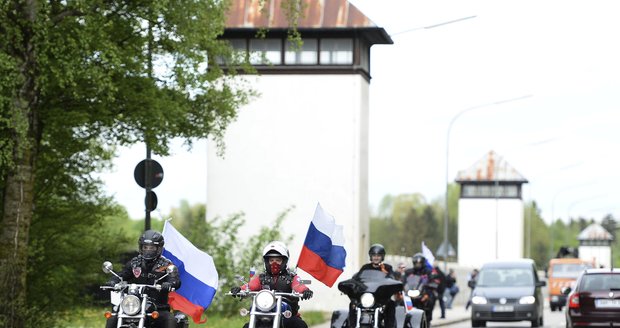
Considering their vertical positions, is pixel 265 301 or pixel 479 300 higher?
pixel 265 301

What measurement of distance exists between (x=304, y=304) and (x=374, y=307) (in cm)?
2532

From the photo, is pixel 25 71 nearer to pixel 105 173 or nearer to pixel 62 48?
pixel 62 48

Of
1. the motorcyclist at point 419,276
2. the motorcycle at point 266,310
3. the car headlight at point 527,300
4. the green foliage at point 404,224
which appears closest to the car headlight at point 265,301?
Answer: the motorcycle at point 266,310

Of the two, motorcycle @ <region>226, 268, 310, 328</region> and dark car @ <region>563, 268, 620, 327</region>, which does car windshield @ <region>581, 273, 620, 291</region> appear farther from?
motorcycle @ <region>226, 268, 310, 328</region>

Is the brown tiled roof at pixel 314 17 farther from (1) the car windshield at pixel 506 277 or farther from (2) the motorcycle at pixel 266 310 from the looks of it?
(2) the motorcycle at pixel 266 310

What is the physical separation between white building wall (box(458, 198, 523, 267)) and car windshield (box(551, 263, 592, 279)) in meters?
42.3

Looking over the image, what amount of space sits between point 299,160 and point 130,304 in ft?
98.0

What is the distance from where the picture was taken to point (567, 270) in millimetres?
58344

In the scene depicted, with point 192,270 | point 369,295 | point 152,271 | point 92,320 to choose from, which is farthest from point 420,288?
point 152,271

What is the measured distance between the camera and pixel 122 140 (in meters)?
24.5

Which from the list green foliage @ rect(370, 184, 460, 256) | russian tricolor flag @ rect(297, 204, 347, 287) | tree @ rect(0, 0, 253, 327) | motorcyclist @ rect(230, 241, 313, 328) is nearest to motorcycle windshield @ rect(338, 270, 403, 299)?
russian tricolor flag @ rect(297, 204, 347, 287)

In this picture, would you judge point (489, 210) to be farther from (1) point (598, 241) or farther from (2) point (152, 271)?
(2) point (152, 271)

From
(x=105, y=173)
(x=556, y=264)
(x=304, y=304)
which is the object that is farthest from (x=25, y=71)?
(x=556, y=264)

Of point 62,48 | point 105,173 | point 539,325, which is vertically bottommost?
point 539,325
